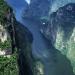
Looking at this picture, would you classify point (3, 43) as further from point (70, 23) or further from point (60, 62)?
point (70, 23)

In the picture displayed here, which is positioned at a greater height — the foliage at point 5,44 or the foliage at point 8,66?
the foliage at point 5,44

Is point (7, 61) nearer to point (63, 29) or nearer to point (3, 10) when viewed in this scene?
point (3, 10)

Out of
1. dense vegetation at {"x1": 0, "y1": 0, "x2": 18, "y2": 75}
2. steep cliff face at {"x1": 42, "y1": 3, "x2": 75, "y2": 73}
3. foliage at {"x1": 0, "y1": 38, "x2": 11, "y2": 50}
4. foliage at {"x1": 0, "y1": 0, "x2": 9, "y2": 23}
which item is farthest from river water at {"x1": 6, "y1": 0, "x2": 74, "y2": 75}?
foliage at {"x1": 0, "y1": 0, "x2": 9, "y2": 23}

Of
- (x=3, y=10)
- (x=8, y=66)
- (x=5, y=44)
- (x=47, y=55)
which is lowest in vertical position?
(x=47, y=55)

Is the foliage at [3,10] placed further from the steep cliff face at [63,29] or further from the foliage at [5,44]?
the steep cliff face at [63,29]

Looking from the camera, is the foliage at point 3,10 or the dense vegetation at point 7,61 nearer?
the dense vegetation at point 7,61

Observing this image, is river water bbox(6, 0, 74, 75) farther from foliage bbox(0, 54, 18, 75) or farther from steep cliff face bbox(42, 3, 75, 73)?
foliage bbox(0, 54, 18, 75)

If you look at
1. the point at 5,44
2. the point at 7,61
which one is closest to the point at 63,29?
the point at 5,44

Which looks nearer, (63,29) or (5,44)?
(5,44)

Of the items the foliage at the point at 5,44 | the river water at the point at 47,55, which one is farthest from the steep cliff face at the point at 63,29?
the foliage at the point at 5,44
